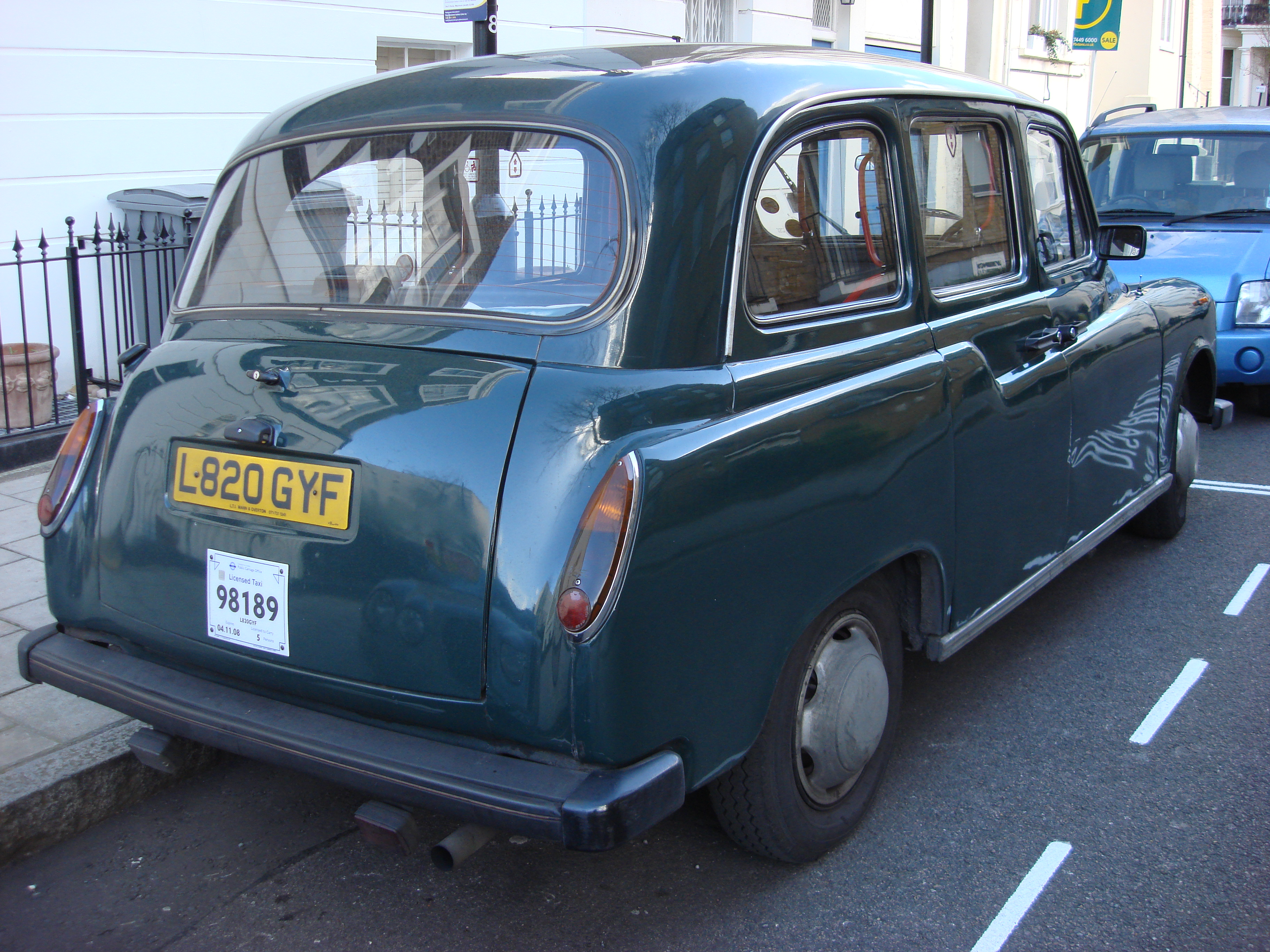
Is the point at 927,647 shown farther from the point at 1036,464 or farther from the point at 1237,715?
the point at 1237,715

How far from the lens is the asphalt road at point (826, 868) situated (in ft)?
8.86

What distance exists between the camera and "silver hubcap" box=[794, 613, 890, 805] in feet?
9.17

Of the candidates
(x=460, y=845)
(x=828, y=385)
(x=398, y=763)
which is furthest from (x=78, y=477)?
(x=828, y=385)

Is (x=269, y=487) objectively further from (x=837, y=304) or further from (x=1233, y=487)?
(x=1233, y=487)

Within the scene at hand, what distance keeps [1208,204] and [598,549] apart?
7246mm

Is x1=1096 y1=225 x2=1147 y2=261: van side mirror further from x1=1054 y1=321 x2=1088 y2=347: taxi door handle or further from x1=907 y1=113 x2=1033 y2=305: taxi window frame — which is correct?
x1=907 y1=113 x2=1033 y2=305: taxi window frame

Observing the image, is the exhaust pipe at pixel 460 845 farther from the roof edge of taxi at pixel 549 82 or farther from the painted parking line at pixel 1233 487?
the painted parking line at pixel 1233 487

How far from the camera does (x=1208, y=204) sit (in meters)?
7.94

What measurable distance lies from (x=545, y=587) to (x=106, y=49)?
278 inches

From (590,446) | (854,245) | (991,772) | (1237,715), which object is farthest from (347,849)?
(1237,715)

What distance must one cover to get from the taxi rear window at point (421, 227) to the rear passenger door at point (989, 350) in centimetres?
110

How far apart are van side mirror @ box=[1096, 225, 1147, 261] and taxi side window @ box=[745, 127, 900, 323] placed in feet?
5.95

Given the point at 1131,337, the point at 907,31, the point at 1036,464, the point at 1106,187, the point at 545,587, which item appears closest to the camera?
the point at 545,587

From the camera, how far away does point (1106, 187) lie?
833 centimetres
